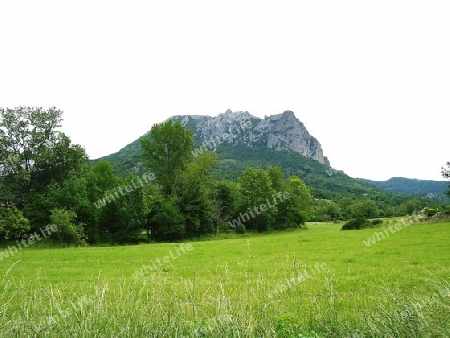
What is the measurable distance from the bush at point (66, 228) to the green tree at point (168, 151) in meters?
15.7

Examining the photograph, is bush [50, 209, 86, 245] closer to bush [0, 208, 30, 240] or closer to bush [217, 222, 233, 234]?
bush [0, 208, 30, 240]

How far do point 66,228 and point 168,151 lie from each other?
19805 mm

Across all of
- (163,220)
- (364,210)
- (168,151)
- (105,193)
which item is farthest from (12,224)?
(364,210)

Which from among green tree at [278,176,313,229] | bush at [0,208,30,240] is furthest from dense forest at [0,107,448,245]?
green tree at [278,176,313,229]

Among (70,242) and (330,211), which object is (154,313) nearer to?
(70,242)

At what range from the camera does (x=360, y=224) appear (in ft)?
178

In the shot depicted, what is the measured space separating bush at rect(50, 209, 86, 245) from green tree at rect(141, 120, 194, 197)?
1573 centimetres

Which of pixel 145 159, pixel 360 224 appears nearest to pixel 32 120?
pixel 145 159

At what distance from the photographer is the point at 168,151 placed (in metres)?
50.8

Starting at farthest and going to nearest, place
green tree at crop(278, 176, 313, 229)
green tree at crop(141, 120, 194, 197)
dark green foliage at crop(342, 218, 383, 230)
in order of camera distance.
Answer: green tree at crop(278, 176, 313, 229)
dark green foliage at crop(342, 218, 383, 230)
green tree at crop(141, 120, 194, 197)

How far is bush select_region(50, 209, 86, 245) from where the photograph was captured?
34844mm

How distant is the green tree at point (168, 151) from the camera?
5028cm

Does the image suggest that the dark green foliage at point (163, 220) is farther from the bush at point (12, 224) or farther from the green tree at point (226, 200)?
the bush at point (12, 224)

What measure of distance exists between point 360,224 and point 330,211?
4126 centimetres
